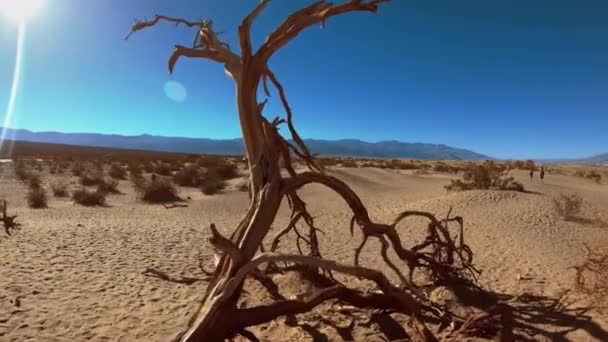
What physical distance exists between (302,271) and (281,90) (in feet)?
8.26

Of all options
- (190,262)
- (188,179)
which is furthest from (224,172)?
(190,262)

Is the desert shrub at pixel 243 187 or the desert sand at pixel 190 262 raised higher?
the desert shrub at pixel 243 187

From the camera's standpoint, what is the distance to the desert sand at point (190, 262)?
4.48 m

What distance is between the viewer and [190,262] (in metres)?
7.65

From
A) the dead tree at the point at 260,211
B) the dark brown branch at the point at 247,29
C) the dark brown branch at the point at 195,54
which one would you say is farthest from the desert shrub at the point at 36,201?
the dark brown branch at the point at 247,29

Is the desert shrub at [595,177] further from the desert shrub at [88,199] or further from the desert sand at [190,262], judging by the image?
the desert shrub at [88,199]

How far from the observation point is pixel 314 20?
3678 millimetres

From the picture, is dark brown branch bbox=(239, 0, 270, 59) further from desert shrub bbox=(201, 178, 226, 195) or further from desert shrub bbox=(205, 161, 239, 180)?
desert shrub bbox=(205, 161, 239, 180)

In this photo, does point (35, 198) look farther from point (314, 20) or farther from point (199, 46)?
point (314, 20)

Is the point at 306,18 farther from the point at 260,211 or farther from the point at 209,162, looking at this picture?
the point at 209,162

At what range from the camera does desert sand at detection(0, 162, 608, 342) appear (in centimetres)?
448

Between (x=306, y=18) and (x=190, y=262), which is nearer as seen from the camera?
(x=306, y=18)

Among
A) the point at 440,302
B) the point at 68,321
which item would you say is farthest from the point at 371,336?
the point at 68,321

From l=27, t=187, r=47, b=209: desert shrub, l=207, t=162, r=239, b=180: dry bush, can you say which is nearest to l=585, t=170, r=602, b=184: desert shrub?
l=207, t=162, r=239, b=180: dry bush
